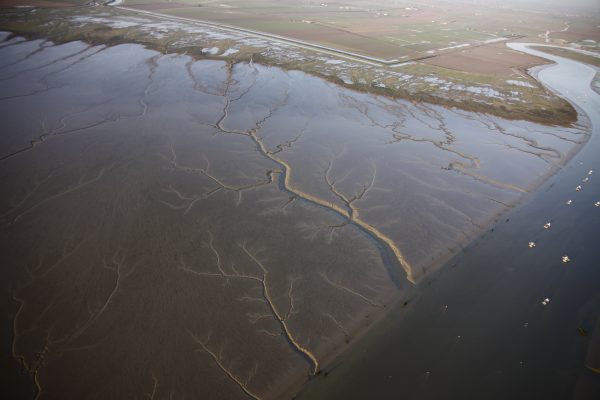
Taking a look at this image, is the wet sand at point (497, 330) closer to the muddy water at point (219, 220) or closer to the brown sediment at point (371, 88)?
the muddy water at point (219, 220)

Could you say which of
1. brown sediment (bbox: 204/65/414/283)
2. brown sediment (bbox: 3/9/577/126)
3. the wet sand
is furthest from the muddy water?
brown sediment (bbox: 3/9/577/126)

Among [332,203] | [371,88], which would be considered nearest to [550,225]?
[332,203]

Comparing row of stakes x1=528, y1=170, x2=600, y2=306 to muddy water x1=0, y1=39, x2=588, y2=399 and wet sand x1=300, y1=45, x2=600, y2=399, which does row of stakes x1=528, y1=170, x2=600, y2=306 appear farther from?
muddy water x1=0, y1=39, x2=588, y2=399

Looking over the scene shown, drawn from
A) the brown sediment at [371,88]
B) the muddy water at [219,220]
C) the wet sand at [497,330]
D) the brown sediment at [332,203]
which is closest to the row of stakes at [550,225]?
the wet sand at [497,330]

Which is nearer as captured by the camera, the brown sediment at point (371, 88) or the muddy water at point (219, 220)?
the muddy water at point (219, 220)

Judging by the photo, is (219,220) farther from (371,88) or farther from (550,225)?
(371,88)

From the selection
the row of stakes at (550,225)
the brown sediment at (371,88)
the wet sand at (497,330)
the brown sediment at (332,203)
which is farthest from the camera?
the brown sediment at (371,88)
